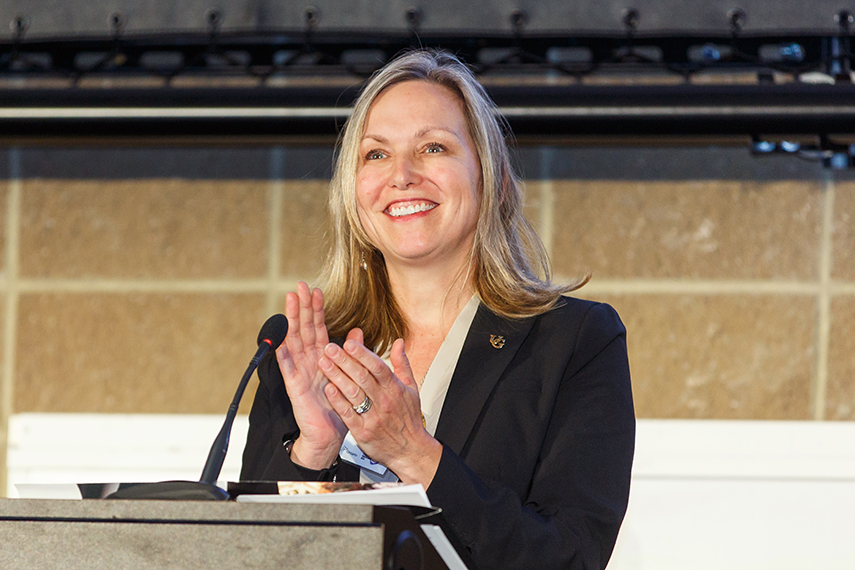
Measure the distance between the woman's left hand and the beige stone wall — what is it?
225 cm

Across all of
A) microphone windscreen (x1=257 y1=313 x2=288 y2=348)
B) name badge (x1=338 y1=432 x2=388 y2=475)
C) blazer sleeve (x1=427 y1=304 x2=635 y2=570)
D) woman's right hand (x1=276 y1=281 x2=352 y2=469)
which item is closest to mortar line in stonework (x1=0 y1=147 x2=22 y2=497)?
microphone windscreen (x1=257 y1=313 x2=288 y2=348)

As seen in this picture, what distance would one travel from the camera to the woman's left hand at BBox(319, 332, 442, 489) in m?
1.15

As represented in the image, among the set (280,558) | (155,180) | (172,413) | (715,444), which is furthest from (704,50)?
(280,558)

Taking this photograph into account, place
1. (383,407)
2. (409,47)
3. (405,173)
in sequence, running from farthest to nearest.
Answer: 1. (409,47)
2. (405,173)
3. (383,407)

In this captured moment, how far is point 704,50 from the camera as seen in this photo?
124 inches

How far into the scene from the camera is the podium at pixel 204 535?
875 millimetres

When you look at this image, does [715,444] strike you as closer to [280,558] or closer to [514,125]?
[514,125]

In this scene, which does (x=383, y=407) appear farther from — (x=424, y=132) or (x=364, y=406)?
(x=424, y=132)

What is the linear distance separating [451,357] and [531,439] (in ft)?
0.88

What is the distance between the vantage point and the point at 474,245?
195 centimetres

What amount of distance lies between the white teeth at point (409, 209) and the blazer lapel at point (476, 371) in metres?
0.25

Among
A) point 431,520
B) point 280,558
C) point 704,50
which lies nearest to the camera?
point 280,558

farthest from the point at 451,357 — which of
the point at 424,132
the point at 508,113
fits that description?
the point at 508,113

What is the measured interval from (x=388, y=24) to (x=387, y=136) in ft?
5.67
